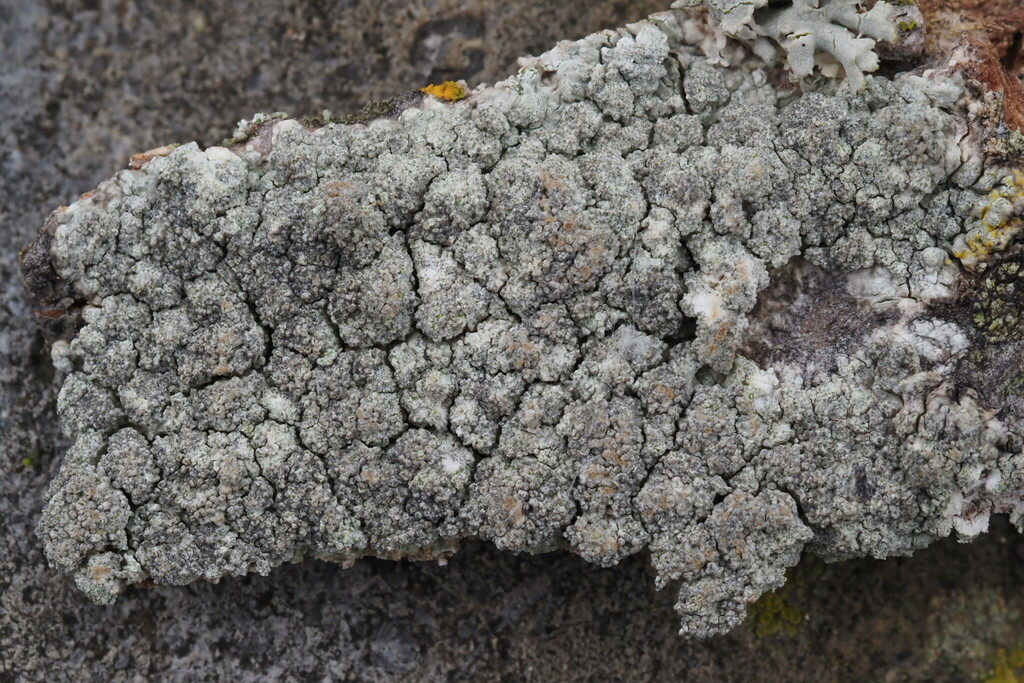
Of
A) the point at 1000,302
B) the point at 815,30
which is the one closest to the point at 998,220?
the point at 1000,302

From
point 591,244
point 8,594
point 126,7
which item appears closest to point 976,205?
point 591,244

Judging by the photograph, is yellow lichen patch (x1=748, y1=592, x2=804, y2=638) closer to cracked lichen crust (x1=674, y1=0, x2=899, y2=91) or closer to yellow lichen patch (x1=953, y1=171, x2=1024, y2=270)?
yellow lichen patch (x1=953, y1=171, x2=1024, y2=270)

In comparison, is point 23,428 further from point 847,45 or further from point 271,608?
point 847,45

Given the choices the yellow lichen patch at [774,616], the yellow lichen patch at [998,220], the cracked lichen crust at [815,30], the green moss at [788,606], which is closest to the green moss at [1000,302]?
the yellow lichen patch at [998,220]

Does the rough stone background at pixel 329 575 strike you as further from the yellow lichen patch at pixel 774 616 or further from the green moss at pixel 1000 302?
the green moss at pixel 1000 302

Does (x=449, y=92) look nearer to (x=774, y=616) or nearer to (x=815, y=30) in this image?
(x=815, y=30)
